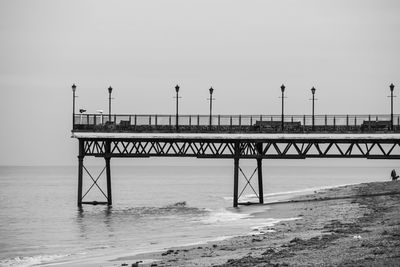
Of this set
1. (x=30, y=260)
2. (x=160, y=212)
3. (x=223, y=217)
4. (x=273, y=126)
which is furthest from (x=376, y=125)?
(x=30, y=260)

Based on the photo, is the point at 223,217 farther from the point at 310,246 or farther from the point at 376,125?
the point at 310,246

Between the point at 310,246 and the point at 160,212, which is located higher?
the point at 310,246

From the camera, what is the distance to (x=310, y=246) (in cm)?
2983

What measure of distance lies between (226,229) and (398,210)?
27.6ft

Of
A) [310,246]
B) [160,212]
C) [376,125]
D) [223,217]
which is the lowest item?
[160,212]

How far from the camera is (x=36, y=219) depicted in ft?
199

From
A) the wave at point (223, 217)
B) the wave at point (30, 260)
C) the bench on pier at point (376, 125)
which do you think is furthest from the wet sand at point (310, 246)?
the bench on pier at point (376, 125)

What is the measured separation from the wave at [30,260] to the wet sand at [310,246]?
3583 millimetres

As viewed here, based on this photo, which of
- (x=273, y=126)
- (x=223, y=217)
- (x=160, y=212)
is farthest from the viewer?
(x=273, y=126)

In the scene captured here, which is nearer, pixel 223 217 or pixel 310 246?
pixel 310 246

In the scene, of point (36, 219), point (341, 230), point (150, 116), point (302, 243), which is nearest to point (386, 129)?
point (150, 116)

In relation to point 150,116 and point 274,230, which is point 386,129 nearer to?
point 150,116

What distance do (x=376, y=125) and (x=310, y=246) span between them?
119 ft

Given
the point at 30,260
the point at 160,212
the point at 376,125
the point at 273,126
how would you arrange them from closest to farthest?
the point at 30,260, the point at 160,212, the point at 376,125, the point at 273,126
